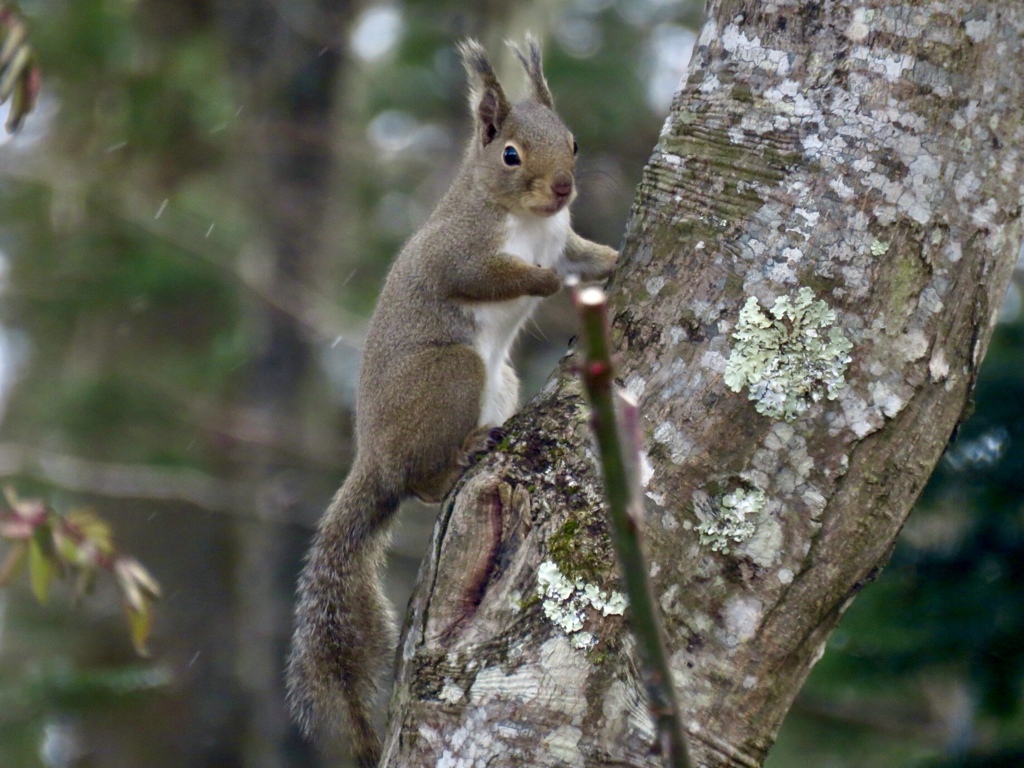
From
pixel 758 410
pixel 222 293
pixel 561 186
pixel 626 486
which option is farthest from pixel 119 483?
pixel 626 486

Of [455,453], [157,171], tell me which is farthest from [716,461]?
[157,171]

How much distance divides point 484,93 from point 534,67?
6.1 inches

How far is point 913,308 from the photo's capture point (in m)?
2.01

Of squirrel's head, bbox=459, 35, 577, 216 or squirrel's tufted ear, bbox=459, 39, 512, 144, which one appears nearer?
squirrel's tufted ear, bbox=459, 39, 512, 144

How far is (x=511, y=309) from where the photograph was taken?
328cm

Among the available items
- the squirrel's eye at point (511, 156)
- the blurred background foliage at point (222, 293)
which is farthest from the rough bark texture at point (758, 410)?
the blurred background foliage at point (222, 293)

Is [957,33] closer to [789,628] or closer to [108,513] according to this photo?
[789,628]

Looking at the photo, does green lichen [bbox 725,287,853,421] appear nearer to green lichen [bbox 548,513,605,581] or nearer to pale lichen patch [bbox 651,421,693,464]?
pale lichen patch [bbox 651,421,693,464]

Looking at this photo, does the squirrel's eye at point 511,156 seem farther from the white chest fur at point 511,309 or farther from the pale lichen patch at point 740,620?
the pale lichen patch at point 740,620

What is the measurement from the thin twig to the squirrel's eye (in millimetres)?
2384

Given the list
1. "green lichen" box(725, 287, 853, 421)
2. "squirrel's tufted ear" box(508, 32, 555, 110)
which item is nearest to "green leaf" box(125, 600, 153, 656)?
"green lichen" box(725, 287, 853, 421)

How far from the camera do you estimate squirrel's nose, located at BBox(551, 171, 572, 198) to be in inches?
125

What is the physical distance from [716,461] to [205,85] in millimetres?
5642

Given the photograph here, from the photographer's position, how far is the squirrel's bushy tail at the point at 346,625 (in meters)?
2.44
